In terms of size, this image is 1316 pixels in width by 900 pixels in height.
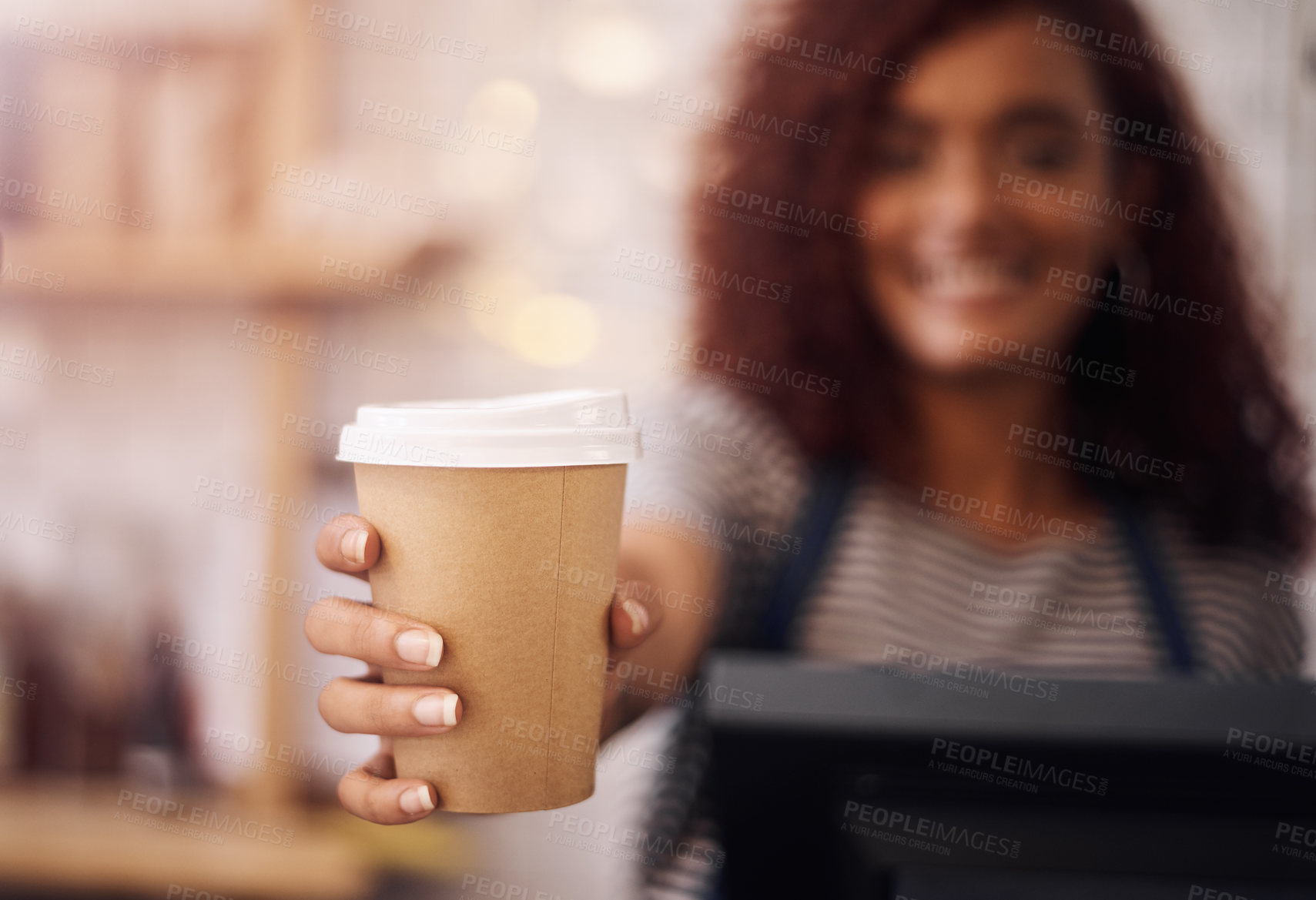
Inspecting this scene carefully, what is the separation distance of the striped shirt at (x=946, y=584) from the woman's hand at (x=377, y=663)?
0.50 metres

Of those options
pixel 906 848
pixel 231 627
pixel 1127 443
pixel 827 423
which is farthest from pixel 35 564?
pixel 1127 443

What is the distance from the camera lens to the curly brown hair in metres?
1.18

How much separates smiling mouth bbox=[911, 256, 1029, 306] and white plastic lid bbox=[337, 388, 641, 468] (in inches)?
29.9

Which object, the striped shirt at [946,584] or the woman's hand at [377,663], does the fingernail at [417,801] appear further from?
the striped shirt at [946,584]

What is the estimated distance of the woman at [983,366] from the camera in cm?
108

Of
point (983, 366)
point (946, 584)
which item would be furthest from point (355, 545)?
point (983, 366)

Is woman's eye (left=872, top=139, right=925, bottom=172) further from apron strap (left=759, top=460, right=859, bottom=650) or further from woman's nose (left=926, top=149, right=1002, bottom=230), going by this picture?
apron strap (left=759, top=460, right=859, bottom=650)

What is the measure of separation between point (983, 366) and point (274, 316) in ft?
3.32

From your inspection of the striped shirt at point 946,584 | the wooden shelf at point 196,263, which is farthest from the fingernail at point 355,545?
the wooden shelf at point 196,263

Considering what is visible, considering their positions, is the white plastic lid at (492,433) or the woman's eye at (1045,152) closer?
the white plastic lid at (492,433)

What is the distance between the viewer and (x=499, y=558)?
535 millimetres

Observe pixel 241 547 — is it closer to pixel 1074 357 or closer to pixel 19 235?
pixel 19 235

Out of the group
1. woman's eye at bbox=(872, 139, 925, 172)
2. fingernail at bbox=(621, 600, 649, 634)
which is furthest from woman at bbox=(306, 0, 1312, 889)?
fingernail at bbox=(621, 600, 649, 634)

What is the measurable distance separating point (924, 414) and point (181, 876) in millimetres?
1260
